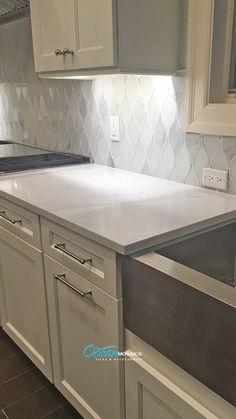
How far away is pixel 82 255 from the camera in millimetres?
1142

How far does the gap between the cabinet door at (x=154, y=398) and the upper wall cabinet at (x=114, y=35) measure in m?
0.98

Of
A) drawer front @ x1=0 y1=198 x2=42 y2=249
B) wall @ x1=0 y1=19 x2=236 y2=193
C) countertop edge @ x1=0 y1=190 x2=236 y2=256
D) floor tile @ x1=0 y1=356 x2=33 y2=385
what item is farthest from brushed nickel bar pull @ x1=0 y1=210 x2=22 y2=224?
floor tile @ x1=0 y1=356 x2=33 y2=385

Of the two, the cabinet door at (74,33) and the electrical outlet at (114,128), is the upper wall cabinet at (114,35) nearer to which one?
the cabinet door at (74,33)

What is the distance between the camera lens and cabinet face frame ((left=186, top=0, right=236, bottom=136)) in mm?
1331

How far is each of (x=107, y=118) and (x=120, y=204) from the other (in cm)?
73

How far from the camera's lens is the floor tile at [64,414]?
1.51 meters

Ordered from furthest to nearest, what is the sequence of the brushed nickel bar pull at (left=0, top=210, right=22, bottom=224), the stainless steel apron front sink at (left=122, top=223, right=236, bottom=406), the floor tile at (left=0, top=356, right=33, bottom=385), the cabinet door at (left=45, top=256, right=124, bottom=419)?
the floor tile at (left=0, top=356, right=33, bottom=385) < the brushed nickel bar pull at (left=0, top=210, right=22, bottom=224) < the cabinet door at (left=45, top=256, right=124, bottom=419) < the stainless steel apron front sink at (left=122, top=223, right=236, bottom=406)

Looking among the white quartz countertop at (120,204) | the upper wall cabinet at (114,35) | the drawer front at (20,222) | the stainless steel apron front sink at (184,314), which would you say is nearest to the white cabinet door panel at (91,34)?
the upper wall cabinet at (114,35)

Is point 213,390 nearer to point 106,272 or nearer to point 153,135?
point 106,272

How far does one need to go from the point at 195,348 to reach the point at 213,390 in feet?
0.31

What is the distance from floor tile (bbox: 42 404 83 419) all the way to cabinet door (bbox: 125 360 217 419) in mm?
493

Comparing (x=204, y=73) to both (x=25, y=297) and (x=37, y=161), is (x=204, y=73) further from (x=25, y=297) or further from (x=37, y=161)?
(x=25, y=297)

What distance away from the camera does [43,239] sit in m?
1.34

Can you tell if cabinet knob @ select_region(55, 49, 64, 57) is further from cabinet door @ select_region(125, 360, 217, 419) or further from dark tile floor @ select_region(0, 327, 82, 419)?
dark tile floor @ select_region(0, 327, 82, 419)
